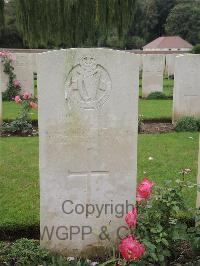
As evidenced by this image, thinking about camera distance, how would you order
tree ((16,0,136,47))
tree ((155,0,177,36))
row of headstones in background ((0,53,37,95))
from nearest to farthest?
tree ((16,0,136,47)), row of headstones in background ((0,53,37,95)), tree ((155,0,177,36))

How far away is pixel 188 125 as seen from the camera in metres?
8.87

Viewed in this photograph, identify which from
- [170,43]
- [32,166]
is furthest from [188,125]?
[170,43]

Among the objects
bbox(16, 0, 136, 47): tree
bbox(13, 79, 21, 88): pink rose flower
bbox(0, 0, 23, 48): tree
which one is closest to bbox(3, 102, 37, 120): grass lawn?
bbox(13, 79, 21, 88): pink rose flower

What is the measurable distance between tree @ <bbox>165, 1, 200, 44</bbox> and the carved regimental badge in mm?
51282

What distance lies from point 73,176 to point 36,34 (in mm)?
9626

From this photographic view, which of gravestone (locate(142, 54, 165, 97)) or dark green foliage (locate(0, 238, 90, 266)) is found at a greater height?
gravestone (locate(142, 54, 165, 97))

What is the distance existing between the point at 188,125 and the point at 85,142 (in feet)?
19.0

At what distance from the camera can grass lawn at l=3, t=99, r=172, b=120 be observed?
33.4 feet

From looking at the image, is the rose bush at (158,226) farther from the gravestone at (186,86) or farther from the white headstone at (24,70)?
the white headstone at (24,70)

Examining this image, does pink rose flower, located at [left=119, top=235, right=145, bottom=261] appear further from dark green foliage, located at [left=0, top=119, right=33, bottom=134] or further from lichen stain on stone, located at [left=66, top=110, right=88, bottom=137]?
dark green foliage, located at [left=0, top=119, right=33, bottom=134]

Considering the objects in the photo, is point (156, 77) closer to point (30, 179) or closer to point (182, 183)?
point (30, 179)

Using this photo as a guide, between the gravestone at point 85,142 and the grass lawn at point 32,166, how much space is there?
72 cm

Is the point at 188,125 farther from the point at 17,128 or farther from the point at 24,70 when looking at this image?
the point at 24,70

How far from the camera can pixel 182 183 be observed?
3.22 metres
